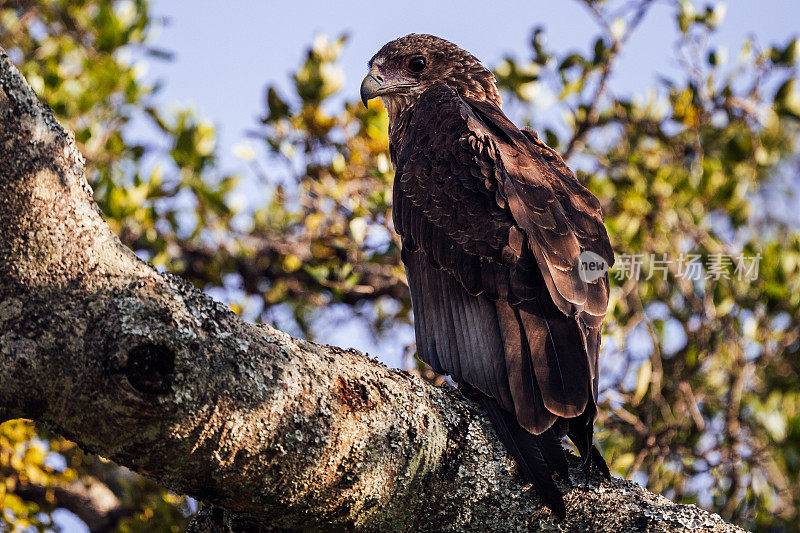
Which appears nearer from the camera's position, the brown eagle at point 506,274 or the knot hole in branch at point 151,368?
the knot hole in branch at point 151,368

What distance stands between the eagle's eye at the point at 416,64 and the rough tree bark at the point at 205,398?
231cm

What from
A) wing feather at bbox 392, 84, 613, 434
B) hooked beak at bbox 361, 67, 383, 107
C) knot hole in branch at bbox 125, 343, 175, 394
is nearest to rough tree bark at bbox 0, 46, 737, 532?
knot hole in branch at bbox 125, 343, 175, 394

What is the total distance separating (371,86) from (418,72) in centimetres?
27

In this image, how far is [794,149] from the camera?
7875 millimetres

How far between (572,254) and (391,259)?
1.76 metres

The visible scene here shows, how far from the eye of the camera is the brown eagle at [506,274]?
2400 mm

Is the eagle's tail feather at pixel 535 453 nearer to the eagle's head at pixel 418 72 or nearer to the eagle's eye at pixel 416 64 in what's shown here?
the eagle's head at pixel 418 72

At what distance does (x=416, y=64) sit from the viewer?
13.2 ft

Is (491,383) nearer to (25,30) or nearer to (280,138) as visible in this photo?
(280,138)

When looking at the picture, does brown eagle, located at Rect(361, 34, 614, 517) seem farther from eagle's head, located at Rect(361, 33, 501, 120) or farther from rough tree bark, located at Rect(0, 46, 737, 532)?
eagle's head, located at Rect(361, 33, 501, 120)

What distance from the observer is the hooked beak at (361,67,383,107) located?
12.9 ft

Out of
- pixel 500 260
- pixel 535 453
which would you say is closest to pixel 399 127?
pixel 500 260

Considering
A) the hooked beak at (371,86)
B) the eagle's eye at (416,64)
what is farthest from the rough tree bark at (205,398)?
the eagle's eye at (416,64)

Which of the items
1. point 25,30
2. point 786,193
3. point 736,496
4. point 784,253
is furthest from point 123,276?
point 786,193
